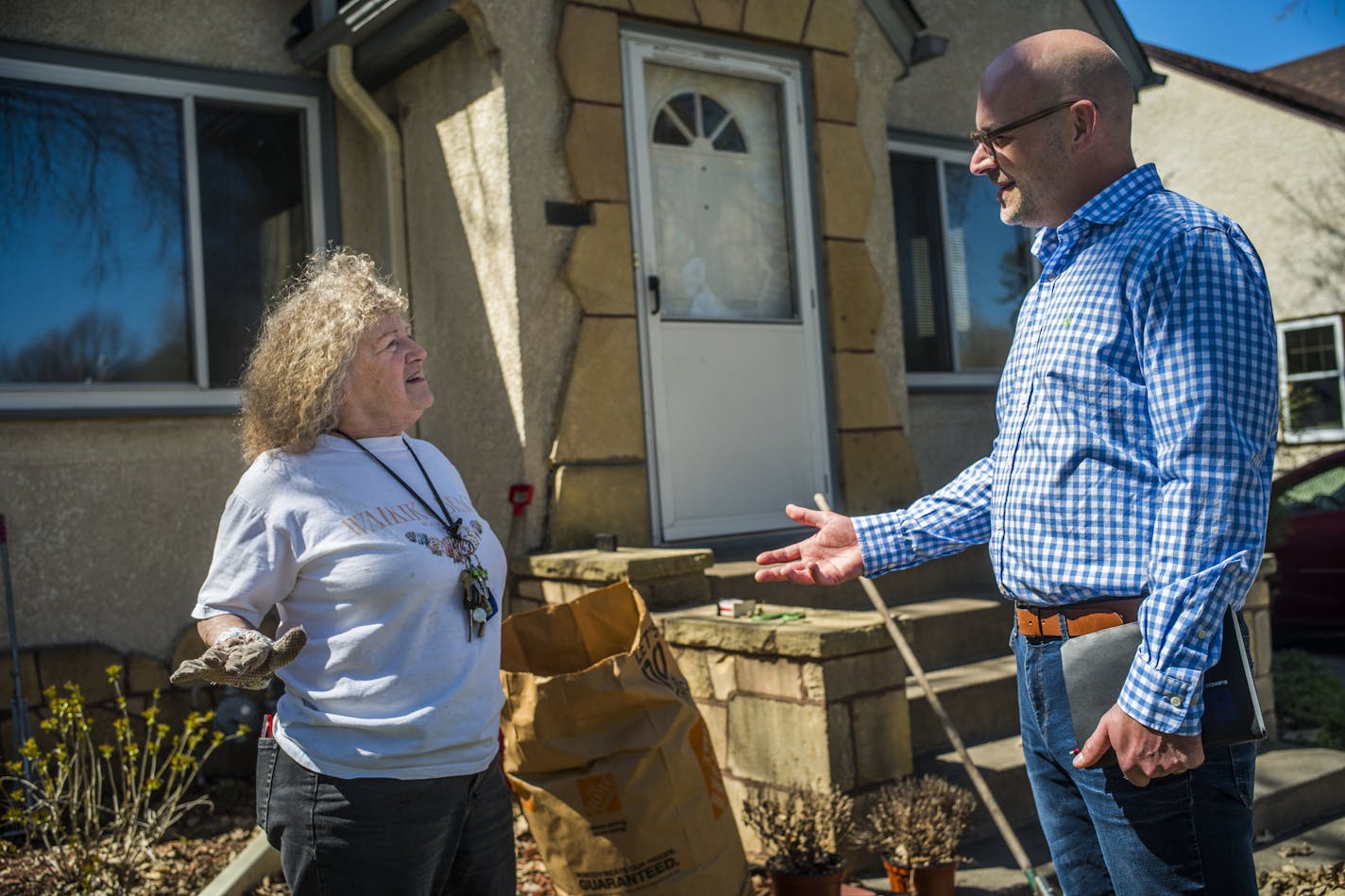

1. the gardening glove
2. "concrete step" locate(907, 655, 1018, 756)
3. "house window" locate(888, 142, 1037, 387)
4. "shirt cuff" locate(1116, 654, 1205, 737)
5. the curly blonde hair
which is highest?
"house window" locate(888, 142, 1037, 387)

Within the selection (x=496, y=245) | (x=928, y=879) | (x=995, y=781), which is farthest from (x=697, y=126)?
(x=928, y=879)

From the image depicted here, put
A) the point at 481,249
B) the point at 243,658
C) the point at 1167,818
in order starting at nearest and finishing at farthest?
the point at 1167,818
the point at 243,658
the point at 481,249

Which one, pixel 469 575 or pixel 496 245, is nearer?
pixel 469 575

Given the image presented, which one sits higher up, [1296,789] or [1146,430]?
[1146,430]

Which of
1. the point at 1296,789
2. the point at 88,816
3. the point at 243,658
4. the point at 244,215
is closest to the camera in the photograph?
the point at 243,658

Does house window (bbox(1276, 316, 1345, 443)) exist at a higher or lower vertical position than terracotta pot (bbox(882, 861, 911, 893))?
higher

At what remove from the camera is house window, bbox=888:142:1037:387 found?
24.4 ft

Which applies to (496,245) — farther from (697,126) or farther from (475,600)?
(475,600)

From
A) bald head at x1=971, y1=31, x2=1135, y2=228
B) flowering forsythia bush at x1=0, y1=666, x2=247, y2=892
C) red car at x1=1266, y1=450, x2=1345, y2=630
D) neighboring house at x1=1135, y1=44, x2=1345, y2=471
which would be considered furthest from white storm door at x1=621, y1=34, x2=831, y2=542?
neighboring house at x1=1135, y1=44, x2=1345, y2=471

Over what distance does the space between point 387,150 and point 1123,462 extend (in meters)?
4.80

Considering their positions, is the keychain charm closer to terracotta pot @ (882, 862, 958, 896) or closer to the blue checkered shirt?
the blue checkered shirt

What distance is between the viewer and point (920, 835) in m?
3.55

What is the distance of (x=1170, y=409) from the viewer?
1.70 m

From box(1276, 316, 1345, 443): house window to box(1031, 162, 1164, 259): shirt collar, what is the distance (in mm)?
12589
